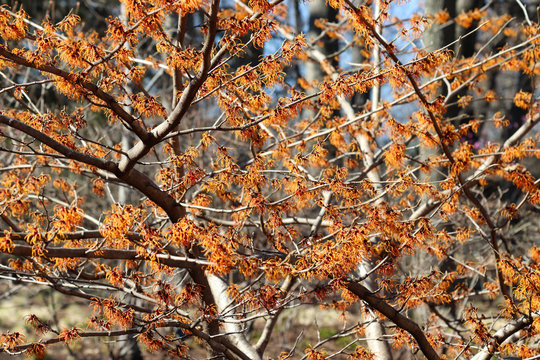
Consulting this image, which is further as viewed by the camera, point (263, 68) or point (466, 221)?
point (466, 221)

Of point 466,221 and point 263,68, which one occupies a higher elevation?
point 466,221

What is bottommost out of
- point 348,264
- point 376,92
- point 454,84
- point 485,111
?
point 348,264

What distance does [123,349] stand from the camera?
30.4 feet

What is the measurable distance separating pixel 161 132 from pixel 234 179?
928 mm

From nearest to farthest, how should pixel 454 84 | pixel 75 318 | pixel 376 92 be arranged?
pixel 454 84
pixel 376 92
pixel 75 318

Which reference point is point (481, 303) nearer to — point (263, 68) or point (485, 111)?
point (485, 111)

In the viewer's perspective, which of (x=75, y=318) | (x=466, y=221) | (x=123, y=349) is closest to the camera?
(x=466, y=221)

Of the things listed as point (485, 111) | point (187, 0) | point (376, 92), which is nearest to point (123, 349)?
point (376, 92)

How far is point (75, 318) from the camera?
13.5 m

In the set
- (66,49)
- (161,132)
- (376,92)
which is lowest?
(161,132)

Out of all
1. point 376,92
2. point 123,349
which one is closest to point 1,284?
point 123,349

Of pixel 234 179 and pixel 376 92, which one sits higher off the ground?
pixel 376 92

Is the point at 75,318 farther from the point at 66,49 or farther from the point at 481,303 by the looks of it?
the point at 66,49

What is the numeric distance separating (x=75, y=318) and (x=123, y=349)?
16.0 feet
